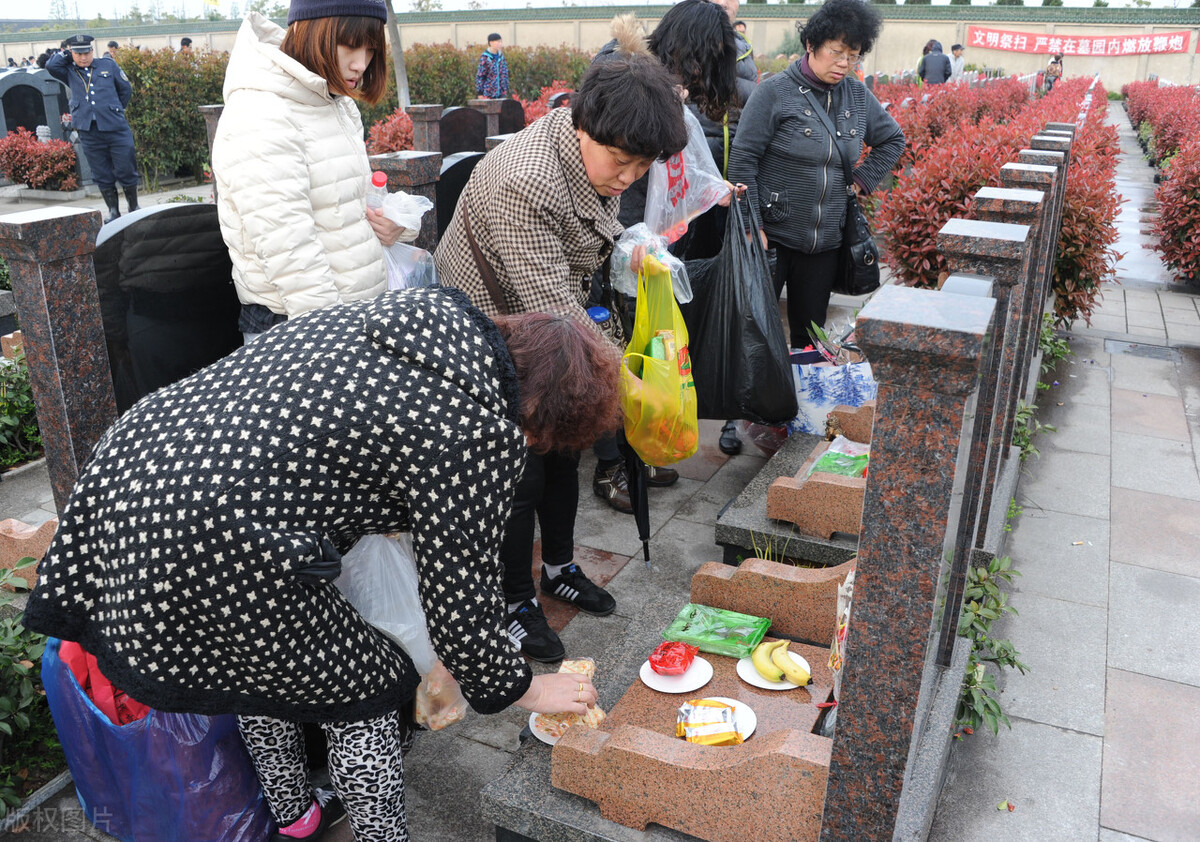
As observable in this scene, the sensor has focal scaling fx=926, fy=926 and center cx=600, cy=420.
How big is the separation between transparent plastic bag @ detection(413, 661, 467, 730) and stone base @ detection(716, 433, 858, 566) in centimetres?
139

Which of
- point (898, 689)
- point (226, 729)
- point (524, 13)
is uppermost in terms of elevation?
point (524, 13)

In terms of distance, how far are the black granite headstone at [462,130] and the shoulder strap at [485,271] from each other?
18.1ft

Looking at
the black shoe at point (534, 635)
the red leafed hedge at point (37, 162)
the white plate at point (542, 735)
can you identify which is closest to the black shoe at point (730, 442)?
the black shoe at point (534, 635)

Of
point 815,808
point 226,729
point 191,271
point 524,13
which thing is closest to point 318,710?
point 226,729

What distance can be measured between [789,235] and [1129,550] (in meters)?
1.88

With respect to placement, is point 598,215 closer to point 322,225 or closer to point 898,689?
point 322,225

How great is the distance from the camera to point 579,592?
3170mm

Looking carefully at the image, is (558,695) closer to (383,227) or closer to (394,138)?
(383,227)

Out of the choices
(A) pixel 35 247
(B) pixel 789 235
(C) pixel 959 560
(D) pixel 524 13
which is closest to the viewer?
(A) pixel 35 247

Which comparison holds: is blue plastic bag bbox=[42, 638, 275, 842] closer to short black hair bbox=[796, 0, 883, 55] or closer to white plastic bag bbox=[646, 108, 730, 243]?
white plastic bag bbox=[646, 108, 730, 243]

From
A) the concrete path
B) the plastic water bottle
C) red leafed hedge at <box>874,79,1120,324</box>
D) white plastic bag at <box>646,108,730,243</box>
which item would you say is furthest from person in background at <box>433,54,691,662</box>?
red leafed hedge at <box>874,79,1120,324</box>

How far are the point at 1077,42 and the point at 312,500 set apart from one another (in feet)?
145

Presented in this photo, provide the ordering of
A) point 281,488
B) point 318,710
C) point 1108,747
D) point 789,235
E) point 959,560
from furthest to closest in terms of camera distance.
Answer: point 789,235 < point 1108,747 < point 959,560 < point 318,710 < point 281,488

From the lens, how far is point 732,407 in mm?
3691
